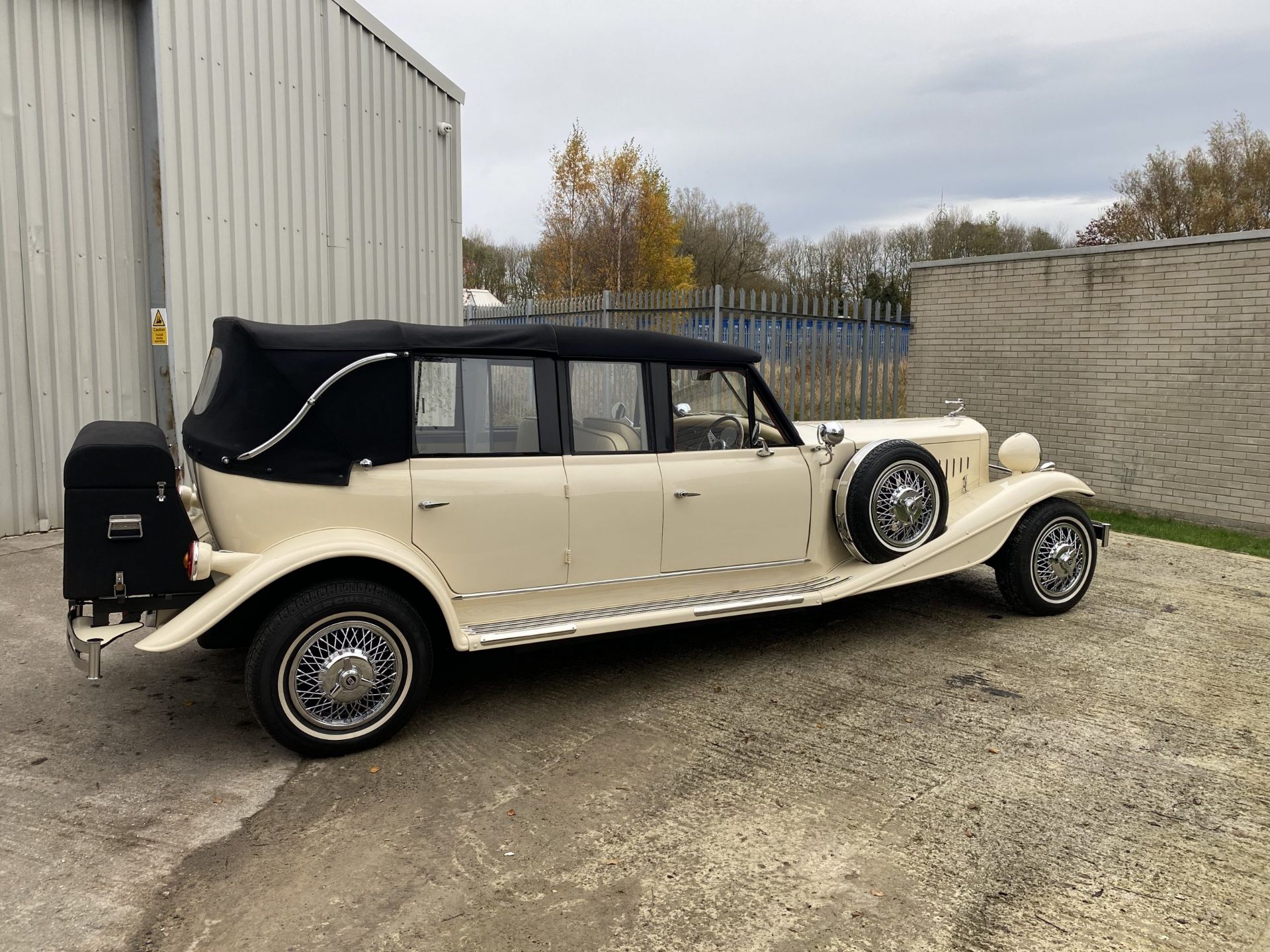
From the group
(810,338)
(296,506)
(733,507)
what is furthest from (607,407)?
(810,338)

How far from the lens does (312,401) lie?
3.89m

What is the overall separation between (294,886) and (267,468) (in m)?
1.71

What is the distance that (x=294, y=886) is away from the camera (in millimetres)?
2947

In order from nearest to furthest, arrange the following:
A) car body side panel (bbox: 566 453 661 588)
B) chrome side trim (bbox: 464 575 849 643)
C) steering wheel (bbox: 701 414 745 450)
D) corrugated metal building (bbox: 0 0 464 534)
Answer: chrome side trim (bbox: 464 575 849 643), car body side panel (bbox: 566 453 661 588), steering wheel (bbox: 701 414 745 450), corrugated metal building (bbox: 0 0 464 534)

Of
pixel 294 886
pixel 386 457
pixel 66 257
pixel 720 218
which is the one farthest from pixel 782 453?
pixel 720 218

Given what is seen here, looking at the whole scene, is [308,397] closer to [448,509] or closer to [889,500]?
[448,509]

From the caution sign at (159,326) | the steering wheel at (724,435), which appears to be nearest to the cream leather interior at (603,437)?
the steering wheel at (724,435)

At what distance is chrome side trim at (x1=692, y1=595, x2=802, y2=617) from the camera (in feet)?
15.2

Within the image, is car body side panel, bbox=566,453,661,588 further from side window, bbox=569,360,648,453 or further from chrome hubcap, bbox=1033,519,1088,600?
chrome hubcap, bbox=1033,519,1088,600

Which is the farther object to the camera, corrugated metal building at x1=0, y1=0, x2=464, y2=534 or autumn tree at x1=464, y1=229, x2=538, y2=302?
autumn tree at x1=464, y1=229, x2=538, y2=302

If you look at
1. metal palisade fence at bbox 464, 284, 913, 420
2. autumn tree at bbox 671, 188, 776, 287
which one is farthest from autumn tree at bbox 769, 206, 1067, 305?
metal palisade fence at bbox 464, 284, 913, 420

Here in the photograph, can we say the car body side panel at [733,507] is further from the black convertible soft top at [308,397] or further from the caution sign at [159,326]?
the caution sign at [159,326]

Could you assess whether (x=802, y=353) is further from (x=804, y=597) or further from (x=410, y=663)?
(x=410, y=663)

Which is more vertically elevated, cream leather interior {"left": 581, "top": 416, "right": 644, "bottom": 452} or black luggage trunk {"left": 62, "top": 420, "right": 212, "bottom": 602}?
cream leather interior {"left": 581, "top": 416, "right": 644, "bottom": 452}
